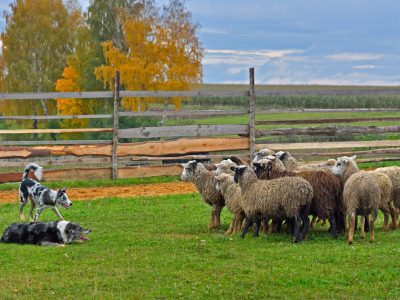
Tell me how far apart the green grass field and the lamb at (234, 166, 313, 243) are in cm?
30

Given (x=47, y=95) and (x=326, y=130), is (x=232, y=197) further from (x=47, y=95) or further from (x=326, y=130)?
(x=326, y=130)

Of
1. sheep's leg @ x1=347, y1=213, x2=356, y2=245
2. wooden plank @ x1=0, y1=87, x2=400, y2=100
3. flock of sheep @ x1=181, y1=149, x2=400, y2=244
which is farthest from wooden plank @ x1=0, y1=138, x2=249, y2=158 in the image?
sheep's leg @ x1=347, y1=213, x2=356, y2=245

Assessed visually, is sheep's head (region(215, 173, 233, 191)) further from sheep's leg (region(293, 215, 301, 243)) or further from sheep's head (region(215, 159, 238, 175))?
sheep's leg (region(293, 215, 301, 243))

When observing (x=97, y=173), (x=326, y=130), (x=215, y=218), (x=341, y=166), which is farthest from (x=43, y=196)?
(x=326, y=130)

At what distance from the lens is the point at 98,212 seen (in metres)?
14.7

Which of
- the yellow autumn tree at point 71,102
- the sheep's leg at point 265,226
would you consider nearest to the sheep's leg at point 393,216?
the sheep's leg at point 265,226

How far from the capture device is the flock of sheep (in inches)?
419

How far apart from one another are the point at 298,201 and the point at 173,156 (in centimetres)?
951

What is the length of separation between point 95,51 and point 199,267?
41.7m

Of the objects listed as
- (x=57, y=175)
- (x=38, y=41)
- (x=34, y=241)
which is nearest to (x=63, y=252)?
(x=34, y=241)

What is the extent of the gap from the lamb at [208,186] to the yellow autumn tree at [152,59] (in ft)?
106

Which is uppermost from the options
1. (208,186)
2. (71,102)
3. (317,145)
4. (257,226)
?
(71,102)

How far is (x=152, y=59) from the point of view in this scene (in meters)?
47.7

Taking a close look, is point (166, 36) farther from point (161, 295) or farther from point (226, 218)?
point (161, 295)
